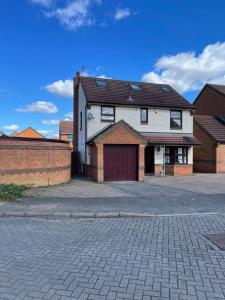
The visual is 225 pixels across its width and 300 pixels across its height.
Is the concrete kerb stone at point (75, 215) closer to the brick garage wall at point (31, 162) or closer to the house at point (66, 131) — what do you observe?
the brick garage wall at point (31, 162)

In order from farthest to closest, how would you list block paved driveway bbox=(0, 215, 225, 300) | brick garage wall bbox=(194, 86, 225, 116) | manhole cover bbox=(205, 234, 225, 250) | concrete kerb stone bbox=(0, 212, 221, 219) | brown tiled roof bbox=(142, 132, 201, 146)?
brick garage wall bbox=(194, 86, 225, 116) → brown tiled roof bbox=(142, 132, 201, 146) → concrete kerb stone bbox=(0, 212, 221, 219) → manhole cover bbox=(205, 234, 225, 250) → block paved driveway bbox=(0, 215, 225, 300)

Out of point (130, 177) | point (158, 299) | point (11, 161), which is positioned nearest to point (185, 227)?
point (158, 299)

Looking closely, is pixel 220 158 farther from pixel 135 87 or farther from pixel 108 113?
pixel 108 113

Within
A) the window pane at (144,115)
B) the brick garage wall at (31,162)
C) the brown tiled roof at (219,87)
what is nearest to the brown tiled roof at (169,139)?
the window pane at (144,115)

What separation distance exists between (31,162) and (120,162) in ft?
20.7

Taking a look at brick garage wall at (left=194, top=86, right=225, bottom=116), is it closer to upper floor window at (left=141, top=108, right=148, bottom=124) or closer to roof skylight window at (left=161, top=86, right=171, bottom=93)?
roof skylight window at (left=161, top=86, right=171, bottom=93)

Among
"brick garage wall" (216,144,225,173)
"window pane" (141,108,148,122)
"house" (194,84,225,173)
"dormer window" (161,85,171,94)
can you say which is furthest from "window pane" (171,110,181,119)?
"brick garage wall" (216,144,225,173)

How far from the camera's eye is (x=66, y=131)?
53.2 meters

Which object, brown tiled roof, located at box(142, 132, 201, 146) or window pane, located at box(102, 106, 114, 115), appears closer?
window pane, located at box(102, 106, 114, 115)

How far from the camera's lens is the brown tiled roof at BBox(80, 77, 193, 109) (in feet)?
70.9

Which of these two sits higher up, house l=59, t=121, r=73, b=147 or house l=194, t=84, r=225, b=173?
house l=59, t=121, r=73, b=147

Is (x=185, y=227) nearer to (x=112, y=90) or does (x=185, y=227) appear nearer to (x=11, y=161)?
(x=11, y=161)

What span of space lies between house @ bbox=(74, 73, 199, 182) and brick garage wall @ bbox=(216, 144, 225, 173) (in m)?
2.93

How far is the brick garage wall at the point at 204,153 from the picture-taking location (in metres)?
25.0
